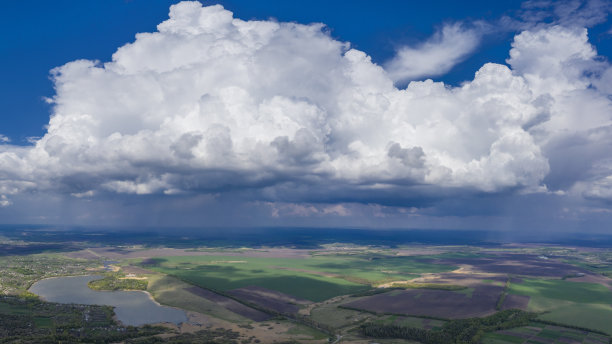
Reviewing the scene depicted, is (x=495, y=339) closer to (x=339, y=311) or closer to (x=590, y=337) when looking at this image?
(x=590, y=337)

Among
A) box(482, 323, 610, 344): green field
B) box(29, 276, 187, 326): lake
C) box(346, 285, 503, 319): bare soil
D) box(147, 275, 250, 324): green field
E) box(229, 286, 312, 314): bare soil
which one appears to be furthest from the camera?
box(229, 286, 312, 314): bare soil

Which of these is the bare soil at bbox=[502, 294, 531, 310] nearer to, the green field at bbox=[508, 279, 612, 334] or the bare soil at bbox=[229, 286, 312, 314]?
the green field at bbox=[508, 279, 612, 334]

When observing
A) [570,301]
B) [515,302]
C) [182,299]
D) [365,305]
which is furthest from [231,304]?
[570,301]

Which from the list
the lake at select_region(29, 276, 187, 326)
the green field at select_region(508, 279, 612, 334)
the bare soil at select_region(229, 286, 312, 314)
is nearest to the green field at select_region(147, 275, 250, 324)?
the lake at select_region(29, 276, 187, 326)

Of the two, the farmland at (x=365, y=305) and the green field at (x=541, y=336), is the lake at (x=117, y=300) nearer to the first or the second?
the farmland at (x=365, y=305)

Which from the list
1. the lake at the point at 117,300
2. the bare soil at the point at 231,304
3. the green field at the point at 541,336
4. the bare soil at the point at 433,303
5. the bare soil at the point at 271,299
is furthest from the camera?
the bare soil at the point at 271,299

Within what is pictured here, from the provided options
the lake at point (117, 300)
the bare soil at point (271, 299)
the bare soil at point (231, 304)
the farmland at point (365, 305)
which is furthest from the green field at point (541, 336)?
the lake at point (117, 300)
